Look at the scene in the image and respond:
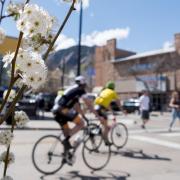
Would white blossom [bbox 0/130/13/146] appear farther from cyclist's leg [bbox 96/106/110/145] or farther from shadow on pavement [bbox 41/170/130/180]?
cyclist's leg [bbox 96/106/110/145]

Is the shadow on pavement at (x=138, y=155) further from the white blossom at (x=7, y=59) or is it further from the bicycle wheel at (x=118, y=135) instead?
the white blossom at (x=7, y=59)

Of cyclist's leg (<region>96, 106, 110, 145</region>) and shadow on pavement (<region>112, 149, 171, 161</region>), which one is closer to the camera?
cyclist's leg (<region>96, 106, 110, 145</region>)

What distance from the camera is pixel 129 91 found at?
60.9m

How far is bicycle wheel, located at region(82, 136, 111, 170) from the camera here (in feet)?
26.5

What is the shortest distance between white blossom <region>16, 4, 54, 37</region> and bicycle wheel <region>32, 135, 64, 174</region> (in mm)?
6067

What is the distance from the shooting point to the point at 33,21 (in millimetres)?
1551

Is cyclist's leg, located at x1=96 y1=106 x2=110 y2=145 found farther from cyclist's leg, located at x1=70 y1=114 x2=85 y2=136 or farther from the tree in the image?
the tree

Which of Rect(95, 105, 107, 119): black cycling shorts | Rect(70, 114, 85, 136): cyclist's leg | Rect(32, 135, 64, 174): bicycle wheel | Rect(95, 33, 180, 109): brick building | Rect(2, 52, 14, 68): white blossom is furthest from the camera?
Rect(95, 33, 180, 109): brick building

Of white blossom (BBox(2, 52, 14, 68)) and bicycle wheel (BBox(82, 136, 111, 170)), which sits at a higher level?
white blossom (BBox(2, 52, 14, 68))

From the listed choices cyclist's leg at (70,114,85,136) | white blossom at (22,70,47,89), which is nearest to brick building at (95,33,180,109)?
cyclist's leg at (70,114,85,136)

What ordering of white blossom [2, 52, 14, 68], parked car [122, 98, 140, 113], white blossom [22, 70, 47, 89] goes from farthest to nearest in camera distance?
parked car [122, 98, 140, 113]
white blossom [2, 52, 14, 68]
white blossom [22, 70, 47, 89]

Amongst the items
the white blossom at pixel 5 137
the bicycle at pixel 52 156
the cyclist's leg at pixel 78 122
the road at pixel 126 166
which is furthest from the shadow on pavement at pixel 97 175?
the white blossom at pixel 5 137

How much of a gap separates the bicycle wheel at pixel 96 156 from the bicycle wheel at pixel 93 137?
0.10ft

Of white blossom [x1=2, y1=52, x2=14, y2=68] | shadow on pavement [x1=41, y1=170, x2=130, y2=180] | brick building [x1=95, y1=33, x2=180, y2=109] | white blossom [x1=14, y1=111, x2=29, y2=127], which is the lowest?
shadow on pavement [x1=41, y1=170, x2=130, y2=180]
